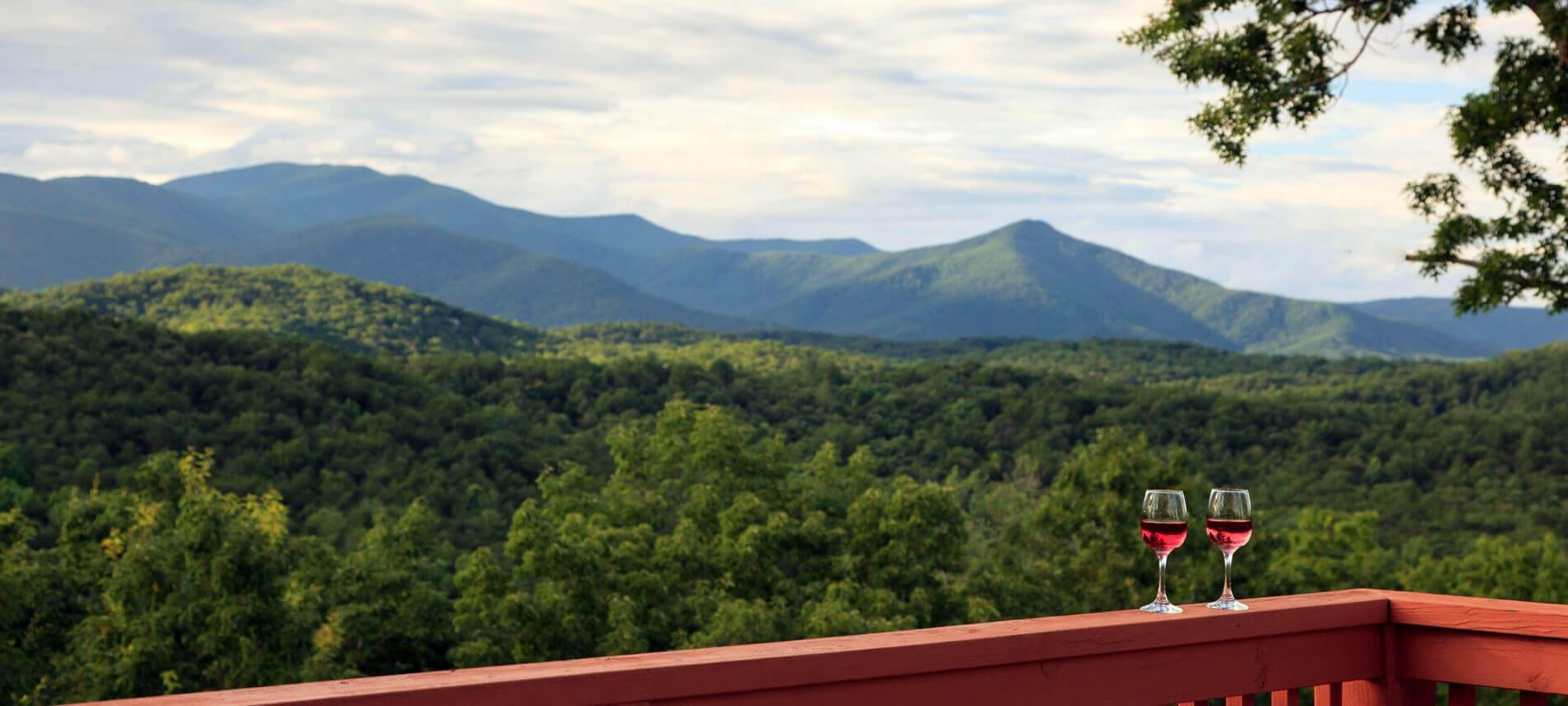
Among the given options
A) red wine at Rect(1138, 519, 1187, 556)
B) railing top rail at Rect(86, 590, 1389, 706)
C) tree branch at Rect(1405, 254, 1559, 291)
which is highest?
tree branch at Rect(1405, 254, 1559, 291)

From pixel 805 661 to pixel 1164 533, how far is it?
0.77 metres

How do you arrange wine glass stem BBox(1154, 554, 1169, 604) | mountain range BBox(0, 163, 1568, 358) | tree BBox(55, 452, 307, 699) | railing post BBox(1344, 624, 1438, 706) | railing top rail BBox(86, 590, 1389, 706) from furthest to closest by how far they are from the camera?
mountain range BBox(0, 163, 1568, 358)
tree BBox(55, 452, 307, 699)
railing post BBox(1344, 624, 1438, 706)
wine glass stem BBox(1154, 554, 1169, 604)
railing top rail BBox(86, 590, 1389, 706)

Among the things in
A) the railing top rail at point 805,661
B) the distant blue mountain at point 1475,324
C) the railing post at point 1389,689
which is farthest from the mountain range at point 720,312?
the railing top rail at point 805,661

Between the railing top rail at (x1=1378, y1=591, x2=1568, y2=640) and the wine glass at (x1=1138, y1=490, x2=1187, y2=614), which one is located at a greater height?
the wine glass at (x1=1138, y1=490, x2=1187, y2=614)

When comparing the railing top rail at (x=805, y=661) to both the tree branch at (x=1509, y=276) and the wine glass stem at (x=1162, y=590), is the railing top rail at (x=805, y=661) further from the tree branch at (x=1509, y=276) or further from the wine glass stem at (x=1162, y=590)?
the tree branch at (x=1509, y=276)

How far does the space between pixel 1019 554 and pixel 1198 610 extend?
2656 cm

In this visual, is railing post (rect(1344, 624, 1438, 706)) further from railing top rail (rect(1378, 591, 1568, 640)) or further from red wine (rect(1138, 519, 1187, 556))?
red wine (rect(1138, 519, 1187, 556))

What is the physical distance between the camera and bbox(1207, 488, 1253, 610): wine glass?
2275mm

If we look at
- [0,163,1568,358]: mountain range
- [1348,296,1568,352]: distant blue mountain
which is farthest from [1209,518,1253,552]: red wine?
[1348,296,1568,352]: distant blue mountain

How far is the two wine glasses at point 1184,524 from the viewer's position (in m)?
2.25

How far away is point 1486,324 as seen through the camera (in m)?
196

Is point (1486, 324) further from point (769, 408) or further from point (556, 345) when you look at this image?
point (769, 408)

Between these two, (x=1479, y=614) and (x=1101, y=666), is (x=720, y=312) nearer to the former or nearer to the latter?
(x=1479, y=614)

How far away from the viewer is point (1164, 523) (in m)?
2.25
